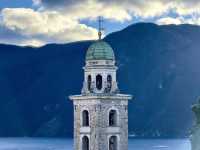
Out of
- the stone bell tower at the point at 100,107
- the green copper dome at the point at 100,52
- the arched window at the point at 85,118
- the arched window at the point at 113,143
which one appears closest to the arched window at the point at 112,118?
the stone bell tower at the point at 100,107

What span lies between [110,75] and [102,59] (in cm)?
84

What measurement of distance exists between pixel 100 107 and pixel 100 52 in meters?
2.55

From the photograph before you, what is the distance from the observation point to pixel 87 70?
4438cm

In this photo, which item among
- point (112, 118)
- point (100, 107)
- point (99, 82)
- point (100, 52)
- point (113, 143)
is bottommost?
point (113, 143)

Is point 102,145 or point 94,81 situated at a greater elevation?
point 94,81

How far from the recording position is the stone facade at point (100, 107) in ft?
145

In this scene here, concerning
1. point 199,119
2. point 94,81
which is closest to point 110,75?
point 94,81

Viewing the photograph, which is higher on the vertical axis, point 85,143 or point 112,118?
point 112,118

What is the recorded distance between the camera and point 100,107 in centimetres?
4447

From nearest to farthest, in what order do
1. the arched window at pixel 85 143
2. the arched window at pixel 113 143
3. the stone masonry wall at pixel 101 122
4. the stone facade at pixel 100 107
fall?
the stone facade at pixel 100 107 < the stone masonry wall at pixel 101 122 < the arched window at pixel 113 143 < the arched window at pixel 85 143

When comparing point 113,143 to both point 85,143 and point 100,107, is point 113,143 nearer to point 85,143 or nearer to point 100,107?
point 85,143

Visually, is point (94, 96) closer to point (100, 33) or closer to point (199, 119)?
point (100, 33)

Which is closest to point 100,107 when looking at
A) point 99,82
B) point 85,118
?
point 99,82

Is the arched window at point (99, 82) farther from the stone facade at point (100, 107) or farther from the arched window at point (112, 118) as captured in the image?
the arched window at point (112, 118)
